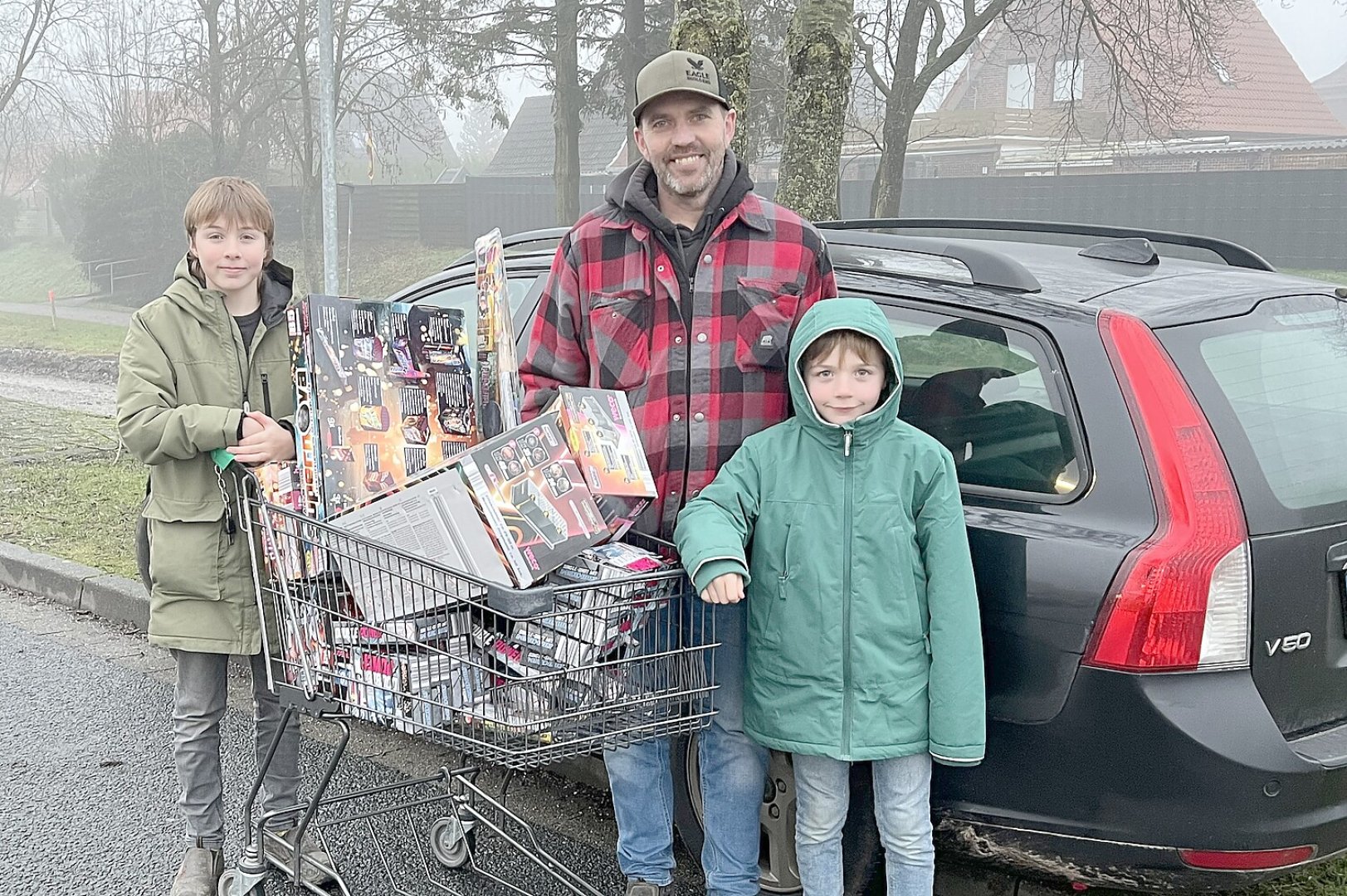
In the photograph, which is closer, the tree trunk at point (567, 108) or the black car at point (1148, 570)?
the black car at point (1148, 570)

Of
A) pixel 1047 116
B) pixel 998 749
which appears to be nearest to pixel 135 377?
pixel 998 749

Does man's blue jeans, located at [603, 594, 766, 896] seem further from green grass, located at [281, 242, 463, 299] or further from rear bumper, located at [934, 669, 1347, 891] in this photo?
green grass, located at [281, 242, 463, 299]

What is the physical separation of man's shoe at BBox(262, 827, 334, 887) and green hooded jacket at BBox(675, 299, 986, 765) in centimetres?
143

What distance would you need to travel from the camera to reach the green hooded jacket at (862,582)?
251cm

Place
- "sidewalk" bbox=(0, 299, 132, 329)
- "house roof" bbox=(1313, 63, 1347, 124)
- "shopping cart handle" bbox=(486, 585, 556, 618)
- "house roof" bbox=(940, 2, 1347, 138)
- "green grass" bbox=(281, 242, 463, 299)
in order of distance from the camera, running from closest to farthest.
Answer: "shopping cart handle" bbox=(486, 585, 556, 618)
"sidewalk" bbox=(0, 299, 132, 329)
"green grass" bbox=(281, 242, 463, 299)
"house roof" bbox=(940, 2, 1347, 138)
"house roof" bbox=(1313, 63, 1347, 124)

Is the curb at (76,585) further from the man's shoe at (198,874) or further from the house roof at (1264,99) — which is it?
the house roof at (1264,99)

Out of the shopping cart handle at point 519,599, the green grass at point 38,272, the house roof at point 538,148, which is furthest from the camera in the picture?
the house roof at point 538,148

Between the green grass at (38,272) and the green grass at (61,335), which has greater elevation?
the green grass at (38,272)

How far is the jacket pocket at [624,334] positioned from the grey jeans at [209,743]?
1304 mm

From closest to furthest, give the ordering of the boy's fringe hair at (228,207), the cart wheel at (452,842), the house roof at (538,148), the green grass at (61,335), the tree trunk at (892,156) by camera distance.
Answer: the boy's fringe hair at (228,207), the cart wheel at (452,842), the tree trunk at (892,156), the green grass at (61,335), the house roof at (538,148)

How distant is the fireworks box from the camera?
2.40 metres

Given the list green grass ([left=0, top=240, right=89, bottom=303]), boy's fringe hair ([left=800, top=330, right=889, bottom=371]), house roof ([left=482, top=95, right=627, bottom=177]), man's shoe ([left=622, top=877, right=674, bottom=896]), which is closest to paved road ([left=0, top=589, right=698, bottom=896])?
man's shoe ([left=622, top=877, right=674, bottom=896])

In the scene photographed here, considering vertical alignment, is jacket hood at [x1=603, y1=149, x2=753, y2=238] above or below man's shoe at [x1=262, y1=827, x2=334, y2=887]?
above

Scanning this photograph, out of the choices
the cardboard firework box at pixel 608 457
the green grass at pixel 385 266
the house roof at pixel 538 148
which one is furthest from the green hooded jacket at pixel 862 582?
the house roof at pixel 538 148
